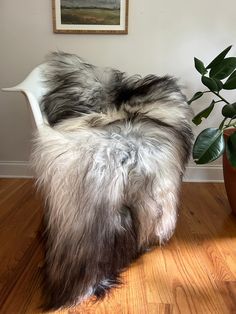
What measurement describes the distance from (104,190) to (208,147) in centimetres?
54

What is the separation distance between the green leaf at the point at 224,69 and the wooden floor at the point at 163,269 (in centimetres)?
72

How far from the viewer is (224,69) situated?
5.06 ft

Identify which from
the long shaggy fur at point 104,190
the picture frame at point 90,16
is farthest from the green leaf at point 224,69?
the picture frame at point 90,16

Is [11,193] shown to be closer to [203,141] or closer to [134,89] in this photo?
[134,89]

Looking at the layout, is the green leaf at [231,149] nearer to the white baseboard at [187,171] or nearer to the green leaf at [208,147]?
the green leaf at [208,147]

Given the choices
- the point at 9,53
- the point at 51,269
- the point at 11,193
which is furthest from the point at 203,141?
the point at 9,53

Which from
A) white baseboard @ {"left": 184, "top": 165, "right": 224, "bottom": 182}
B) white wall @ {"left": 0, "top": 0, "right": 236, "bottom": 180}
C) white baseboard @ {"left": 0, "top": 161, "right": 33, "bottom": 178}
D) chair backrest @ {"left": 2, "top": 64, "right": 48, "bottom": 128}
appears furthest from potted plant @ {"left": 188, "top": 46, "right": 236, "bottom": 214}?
white baseboard @ {"left": 0, "top": 161, "right": 33, "bottom": 178}

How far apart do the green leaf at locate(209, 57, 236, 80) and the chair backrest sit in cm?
84

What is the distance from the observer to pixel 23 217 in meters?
1.63

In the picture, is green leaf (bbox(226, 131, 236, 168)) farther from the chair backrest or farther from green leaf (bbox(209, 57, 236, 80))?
the chair backrest

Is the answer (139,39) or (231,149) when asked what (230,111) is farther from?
(139,39)

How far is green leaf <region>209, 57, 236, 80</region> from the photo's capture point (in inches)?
60.0

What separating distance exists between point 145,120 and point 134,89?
0.36 m

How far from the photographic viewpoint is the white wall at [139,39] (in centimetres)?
189
